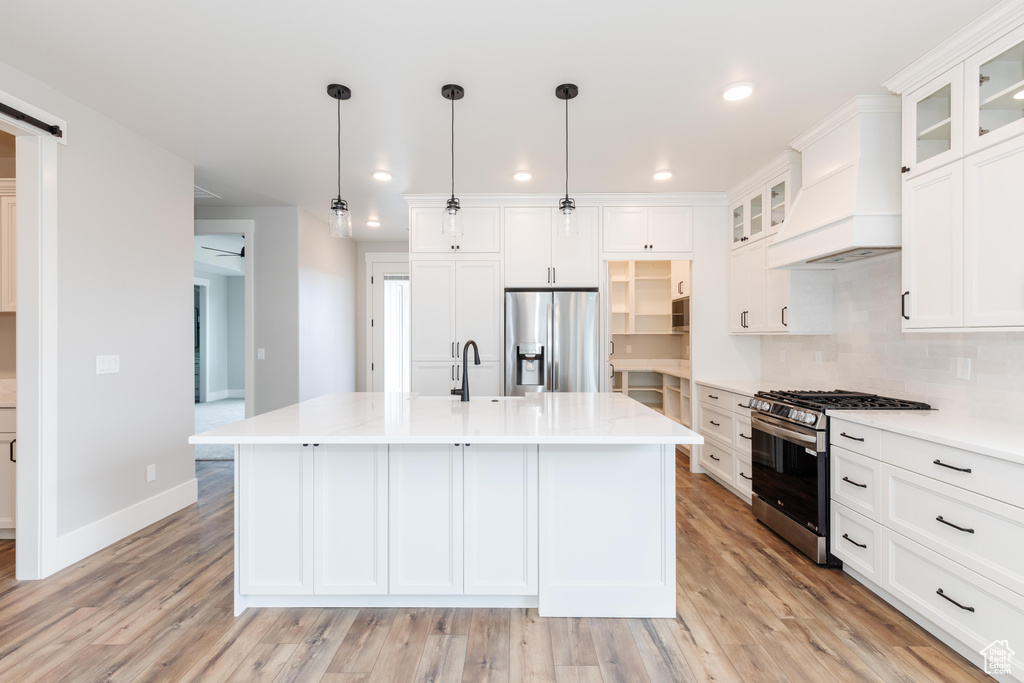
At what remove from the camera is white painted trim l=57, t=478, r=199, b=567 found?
2801mm

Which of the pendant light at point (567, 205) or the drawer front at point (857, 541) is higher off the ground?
the pendant light at point (567, 205)

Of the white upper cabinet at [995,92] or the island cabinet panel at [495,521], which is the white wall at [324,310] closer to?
the island cabinet panel at [495,521]

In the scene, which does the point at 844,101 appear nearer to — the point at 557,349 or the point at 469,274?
the point at 557,349

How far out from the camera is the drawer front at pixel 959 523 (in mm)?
1723

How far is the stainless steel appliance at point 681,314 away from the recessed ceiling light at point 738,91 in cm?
292

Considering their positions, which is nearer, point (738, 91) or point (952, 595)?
point (952, 595)

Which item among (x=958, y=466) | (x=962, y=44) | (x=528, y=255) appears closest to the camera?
(x=958, y=466)

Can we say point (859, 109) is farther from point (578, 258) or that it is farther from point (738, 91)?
point (578, 258)

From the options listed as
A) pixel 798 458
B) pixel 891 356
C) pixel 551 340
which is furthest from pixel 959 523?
pixel 551 340

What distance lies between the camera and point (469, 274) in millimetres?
4609

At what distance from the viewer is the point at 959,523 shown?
1.92 meters

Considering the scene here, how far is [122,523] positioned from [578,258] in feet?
12.7

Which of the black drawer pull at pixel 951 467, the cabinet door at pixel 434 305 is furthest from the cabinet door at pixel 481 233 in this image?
the black drawer pull at pixel 951 467

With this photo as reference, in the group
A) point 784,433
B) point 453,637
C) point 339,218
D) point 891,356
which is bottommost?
point 453,637
